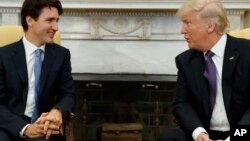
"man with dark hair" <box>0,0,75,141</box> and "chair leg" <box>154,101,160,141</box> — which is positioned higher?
"man with dark hair" <box>0,0,75,141</box>

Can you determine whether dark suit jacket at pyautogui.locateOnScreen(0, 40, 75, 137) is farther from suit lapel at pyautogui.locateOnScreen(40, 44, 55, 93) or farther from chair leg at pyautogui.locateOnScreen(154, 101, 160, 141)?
chair leg at pyautogui.locateOnScreen(154, 101, 160, 141)

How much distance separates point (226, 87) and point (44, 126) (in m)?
0.73

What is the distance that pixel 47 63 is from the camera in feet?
7.25

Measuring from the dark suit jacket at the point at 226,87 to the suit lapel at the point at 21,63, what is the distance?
25.6 inches

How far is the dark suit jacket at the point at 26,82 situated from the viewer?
216cm

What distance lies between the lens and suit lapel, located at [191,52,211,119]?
2.01m

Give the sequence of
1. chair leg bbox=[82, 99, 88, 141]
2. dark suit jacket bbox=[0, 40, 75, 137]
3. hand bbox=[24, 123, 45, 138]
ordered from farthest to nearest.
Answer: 1. chair leg bbox=[82, 99, 88, 141]
2. dark suit jacket bbox=[0, 40, 75, 137]
3. hand bbox=[24, 123, 45, 138]

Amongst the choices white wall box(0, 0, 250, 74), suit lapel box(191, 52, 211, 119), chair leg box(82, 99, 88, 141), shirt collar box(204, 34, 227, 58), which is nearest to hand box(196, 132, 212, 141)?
suit lapel box(191, 52, 211, 119)

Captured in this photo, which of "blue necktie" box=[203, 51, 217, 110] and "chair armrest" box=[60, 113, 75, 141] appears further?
"chair armrest" box=[60, 113, 75, 141]

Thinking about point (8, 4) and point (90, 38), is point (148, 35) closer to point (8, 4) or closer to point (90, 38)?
point (90, 38)

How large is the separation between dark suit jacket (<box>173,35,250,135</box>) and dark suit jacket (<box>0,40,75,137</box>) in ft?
1.71

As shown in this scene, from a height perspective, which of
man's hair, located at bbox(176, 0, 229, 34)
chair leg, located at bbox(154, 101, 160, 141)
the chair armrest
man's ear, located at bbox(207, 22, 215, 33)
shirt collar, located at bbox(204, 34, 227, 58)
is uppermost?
man's hair, located at bbox(176, 0, 229, 34)

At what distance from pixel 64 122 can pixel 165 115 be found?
5.78ft

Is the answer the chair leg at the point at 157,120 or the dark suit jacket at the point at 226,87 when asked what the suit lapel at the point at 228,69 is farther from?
the chair leg at the point at 157,120
